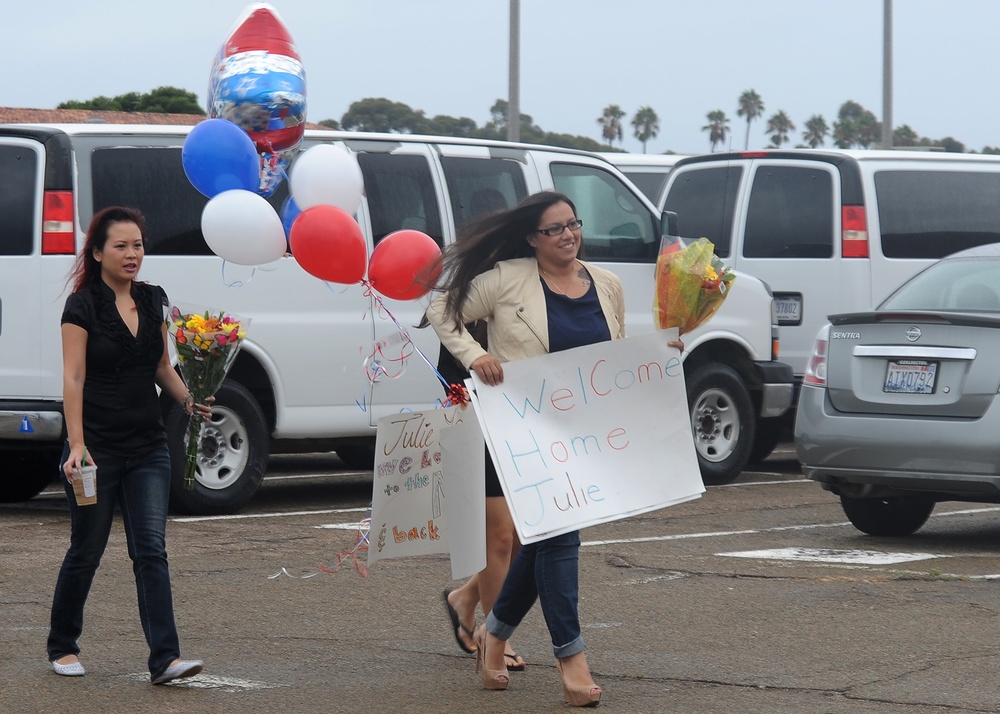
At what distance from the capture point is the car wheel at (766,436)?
527 inches

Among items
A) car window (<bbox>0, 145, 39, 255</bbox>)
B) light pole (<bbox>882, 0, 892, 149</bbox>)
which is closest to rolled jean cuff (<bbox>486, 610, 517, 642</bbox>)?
car window (<bbox>0, 145, 39, 255</bbox>)

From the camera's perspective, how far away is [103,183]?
31.0 feet

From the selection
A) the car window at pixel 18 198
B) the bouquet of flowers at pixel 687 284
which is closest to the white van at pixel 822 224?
the car window at pixel 18 198

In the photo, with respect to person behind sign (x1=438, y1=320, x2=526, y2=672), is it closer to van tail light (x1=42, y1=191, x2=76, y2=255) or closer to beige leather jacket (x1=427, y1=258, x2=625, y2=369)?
beige leather jacket (x1=427, y1=258, x2=625, y2=369)

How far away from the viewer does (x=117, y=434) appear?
18.9ft

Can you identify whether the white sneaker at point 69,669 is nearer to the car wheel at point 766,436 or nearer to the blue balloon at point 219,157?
the blue balloon at point 219,157

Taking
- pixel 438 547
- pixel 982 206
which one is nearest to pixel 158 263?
pixel 438 547

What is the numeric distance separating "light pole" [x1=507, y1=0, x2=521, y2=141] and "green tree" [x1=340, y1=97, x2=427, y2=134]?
1.26 metres

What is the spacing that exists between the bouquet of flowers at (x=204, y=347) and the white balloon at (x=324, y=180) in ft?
2.14

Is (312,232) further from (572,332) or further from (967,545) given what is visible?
(967,545)

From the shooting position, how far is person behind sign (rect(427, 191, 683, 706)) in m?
5.66

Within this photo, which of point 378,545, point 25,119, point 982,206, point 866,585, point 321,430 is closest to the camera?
point 378,545

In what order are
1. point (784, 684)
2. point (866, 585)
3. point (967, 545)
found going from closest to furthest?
point (784, 684)
point (866, 585)
point (967, 545)

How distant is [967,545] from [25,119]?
17081mm
